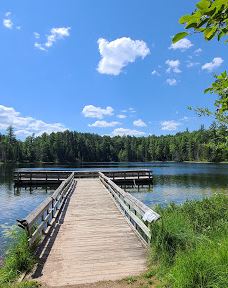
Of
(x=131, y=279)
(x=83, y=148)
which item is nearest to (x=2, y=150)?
(x=83, y=148)

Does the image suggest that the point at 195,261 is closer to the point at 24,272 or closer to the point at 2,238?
the point at 24,272

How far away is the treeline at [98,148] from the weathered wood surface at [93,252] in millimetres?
113878

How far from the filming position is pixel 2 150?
12488 centimetres

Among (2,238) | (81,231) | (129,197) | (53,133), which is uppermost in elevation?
(53,133)

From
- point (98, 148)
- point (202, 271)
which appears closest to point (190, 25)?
point (202, 271)

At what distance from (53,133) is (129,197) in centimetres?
15106

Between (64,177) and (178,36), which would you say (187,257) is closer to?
(178,36)

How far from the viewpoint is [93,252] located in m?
7.76

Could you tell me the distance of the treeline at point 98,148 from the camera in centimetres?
13438

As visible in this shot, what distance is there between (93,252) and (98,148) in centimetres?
16553

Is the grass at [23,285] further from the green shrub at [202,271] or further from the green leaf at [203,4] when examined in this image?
the green leaf at [203,4]

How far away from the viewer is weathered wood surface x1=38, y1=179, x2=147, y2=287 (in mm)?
6379

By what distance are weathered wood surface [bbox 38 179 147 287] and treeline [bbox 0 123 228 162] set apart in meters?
114

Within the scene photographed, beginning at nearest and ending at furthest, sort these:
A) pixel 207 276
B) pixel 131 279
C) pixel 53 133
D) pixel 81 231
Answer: pixel 207 276 → pixel 131 279 → pixel 81 231 → pixel 53 133
